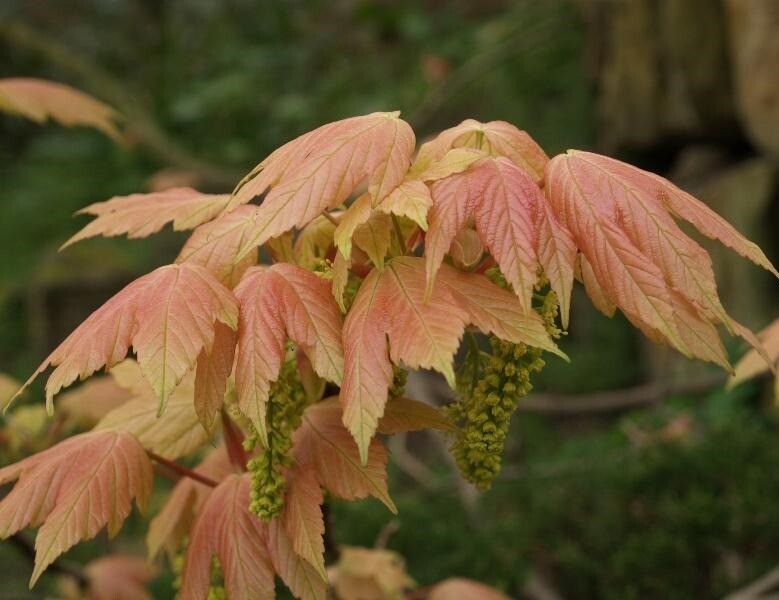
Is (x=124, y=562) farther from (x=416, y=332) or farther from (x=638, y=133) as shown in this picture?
(x=638, y=133)

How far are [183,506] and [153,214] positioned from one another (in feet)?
1.33

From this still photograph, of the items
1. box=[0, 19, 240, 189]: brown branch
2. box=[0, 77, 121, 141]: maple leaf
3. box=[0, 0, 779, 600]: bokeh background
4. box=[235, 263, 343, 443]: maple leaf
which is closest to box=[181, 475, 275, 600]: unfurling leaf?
box=[235, 263, 343, 443]: maple leaf

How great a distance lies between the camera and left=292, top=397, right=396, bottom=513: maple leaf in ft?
3.13

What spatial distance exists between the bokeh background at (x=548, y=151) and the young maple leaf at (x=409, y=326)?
108 cm

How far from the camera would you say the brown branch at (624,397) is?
311 centimetres

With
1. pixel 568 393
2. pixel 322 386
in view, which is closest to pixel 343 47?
pixel 568 393

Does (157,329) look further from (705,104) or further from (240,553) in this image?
(705,104)

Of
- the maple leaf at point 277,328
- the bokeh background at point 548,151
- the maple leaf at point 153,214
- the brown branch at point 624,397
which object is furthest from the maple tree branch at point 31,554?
the brown branch at point 624,397

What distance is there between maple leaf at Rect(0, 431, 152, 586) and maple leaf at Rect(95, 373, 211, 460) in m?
0.05

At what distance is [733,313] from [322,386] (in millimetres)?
2494

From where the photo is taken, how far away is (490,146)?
1008mm

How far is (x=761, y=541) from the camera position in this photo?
6.81 feet

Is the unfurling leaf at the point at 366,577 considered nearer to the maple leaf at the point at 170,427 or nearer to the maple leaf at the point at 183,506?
the maple leaf at the point at 183,506

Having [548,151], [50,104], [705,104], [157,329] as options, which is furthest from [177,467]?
[548,151]
